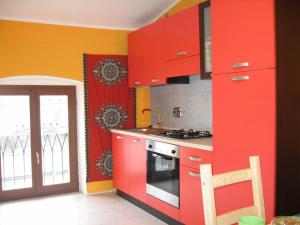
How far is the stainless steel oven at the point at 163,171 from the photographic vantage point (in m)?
3.23

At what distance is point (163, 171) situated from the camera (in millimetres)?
3457

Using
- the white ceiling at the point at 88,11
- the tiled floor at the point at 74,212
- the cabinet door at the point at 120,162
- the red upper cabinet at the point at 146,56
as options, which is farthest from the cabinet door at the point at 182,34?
the tiled floor at the point at 74,212

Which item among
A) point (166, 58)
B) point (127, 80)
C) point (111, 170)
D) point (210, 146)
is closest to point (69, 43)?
point (127, 80)

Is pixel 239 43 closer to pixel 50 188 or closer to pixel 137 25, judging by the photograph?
pixel 137 25

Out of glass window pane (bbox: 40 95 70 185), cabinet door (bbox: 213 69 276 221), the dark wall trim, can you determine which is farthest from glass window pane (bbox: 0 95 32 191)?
cabinet door (bbox: 213 69 276 221)

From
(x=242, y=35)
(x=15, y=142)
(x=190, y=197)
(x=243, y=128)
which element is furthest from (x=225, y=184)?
(x=15, y=142)

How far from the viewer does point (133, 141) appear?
402 cm

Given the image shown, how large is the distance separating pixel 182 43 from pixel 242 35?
43.6 inches

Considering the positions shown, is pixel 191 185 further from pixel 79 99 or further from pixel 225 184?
pixel 79 99

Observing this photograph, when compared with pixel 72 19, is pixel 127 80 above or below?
below

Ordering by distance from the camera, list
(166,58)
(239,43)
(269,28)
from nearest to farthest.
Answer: (269,28) < (239,43) < (166,58)

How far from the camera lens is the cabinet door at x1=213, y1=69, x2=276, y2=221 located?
2.22 meters

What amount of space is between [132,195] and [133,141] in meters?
0.68

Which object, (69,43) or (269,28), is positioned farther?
(69,43)
